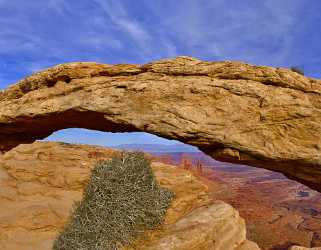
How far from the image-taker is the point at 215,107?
46.1 feet

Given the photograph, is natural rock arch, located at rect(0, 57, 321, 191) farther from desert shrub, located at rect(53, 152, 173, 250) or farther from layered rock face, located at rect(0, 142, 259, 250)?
layered rock face, located at rect(0, 142, 259, 250)

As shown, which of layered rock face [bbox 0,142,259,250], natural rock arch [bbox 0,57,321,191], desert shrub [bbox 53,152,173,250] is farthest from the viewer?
desert shrub [bbox 53,152,173,250]

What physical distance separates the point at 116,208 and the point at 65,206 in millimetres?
4649

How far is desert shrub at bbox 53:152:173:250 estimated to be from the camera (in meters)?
17.6

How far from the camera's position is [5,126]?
18500mm

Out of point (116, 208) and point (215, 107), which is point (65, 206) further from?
point (215, 107)

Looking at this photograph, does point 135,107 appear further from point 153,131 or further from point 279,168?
point 279,168

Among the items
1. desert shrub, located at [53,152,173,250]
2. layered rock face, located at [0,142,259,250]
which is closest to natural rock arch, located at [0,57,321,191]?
desert shrub, located at [53,152,173,250]

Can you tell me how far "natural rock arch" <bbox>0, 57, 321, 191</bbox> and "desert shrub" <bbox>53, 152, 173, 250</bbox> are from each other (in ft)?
11.3

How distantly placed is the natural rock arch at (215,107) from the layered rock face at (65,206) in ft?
14.7

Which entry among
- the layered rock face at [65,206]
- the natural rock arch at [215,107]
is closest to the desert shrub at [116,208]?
the layered rock face at [65,206]

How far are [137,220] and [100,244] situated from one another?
1948 mm

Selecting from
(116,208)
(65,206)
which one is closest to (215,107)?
(116,208)

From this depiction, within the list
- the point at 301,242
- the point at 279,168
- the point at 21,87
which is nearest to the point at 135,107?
the point at 279,168
